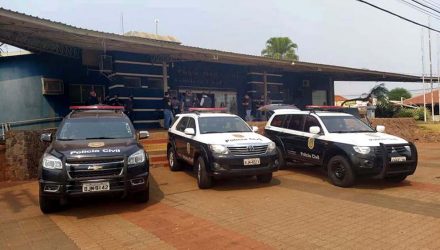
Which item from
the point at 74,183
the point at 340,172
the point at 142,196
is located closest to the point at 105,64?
the point at 142,196

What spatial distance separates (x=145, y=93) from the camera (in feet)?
61.9

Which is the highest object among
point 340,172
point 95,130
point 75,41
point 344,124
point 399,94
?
point 399,94

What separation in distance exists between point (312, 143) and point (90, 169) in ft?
18.7

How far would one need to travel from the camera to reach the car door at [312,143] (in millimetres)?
9859

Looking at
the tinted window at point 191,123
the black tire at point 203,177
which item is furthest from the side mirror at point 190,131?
the black tire at point 203,177

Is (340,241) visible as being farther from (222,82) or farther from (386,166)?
(222,82)

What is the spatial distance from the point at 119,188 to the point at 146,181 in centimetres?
57

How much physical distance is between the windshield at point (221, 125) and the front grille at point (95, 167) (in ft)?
10.2

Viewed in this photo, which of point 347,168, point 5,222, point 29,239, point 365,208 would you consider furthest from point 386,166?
point 5,222

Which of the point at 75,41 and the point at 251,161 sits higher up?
the point at 75,41

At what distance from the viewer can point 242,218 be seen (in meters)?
6.56

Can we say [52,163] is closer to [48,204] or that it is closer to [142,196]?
[48,204]

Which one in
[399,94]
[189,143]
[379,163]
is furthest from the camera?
[399,94]

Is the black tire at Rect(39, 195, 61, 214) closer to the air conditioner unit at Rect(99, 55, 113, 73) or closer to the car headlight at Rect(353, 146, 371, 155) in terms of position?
the car headlight at Rect(353, 146, 371, 155)
